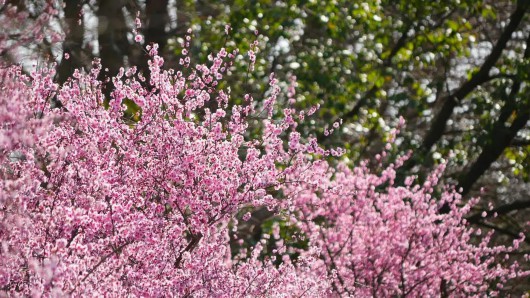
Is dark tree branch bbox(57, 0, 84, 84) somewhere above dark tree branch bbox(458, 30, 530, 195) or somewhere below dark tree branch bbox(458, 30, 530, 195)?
above

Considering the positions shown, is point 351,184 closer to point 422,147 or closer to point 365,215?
point 365,215

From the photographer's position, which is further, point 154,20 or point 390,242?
point 390,242

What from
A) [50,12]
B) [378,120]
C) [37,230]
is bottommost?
[378,120]

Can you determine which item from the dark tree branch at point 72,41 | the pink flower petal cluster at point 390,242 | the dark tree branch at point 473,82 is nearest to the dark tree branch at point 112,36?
the dark tree branch at point 72,41

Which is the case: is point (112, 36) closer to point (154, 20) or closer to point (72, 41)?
point (154, 20)

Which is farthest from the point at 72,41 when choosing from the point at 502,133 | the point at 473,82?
the point at 473,82

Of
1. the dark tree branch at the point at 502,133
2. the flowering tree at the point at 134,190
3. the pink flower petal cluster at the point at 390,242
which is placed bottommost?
the pink flower petal cluster at the point at 390,242

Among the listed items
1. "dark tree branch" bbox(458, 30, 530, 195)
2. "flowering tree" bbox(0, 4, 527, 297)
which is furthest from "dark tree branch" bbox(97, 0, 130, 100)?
"dark tree branch" bbox(458, 30, 530, 195)

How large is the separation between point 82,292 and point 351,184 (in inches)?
306

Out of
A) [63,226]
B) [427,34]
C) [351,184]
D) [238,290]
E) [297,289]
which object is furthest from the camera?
[427,34]

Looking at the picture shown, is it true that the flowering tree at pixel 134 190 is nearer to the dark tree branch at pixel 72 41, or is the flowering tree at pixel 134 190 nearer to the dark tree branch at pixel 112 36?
the dark tree branch at pixel 72 41

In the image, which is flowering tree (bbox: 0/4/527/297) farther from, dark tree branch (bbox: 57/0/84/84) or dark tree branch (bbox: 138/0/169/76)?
dark tree branch (bbox: 138/0/169/76)

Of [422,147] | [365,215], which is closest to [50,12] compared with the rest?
[365,215]

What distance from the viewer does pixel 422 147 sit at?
13164 mm
